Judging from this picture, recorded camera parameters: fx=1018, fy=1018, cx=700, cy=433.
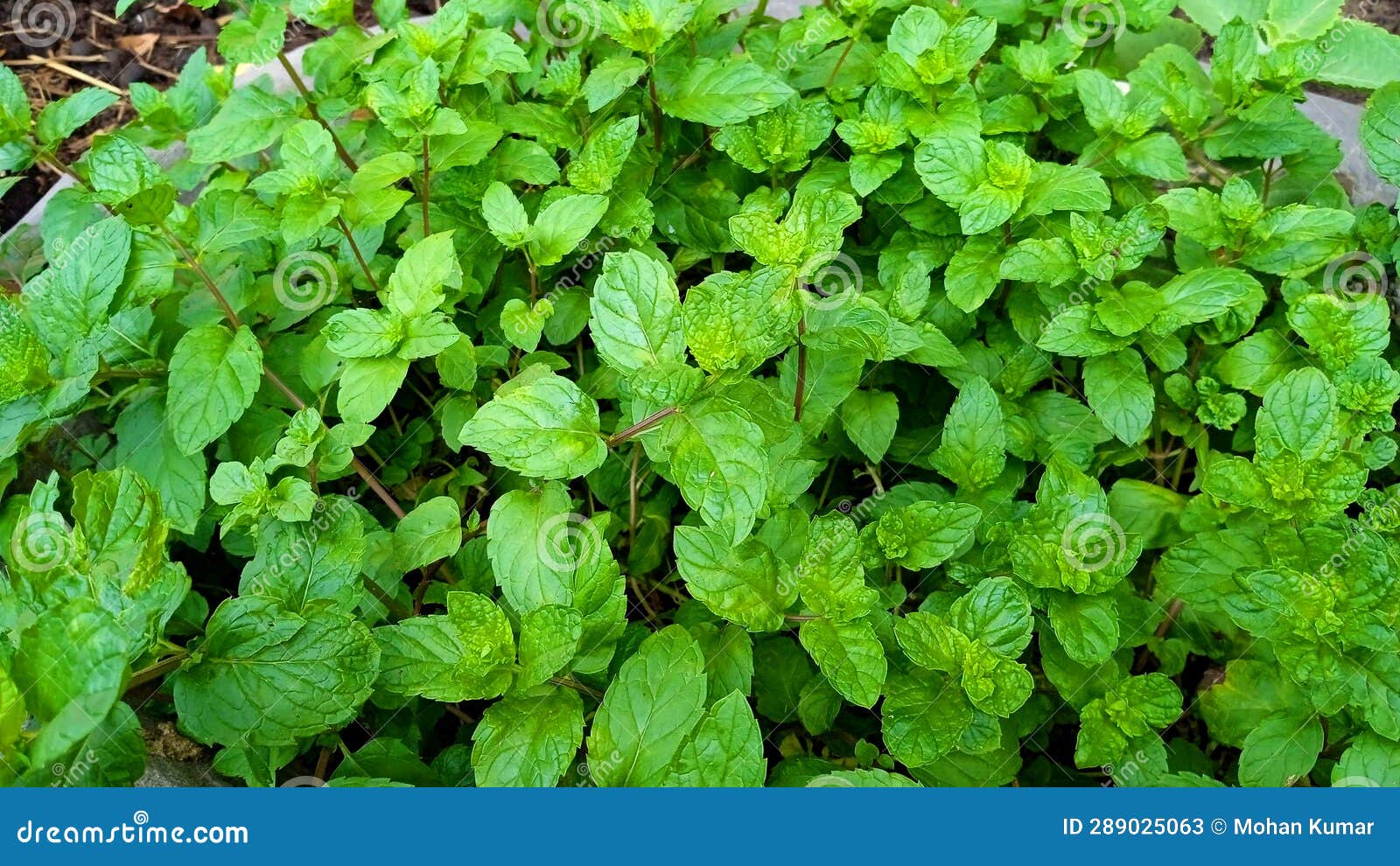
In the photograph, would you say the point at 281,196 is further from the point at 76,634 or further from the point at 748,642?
the point at 748,642

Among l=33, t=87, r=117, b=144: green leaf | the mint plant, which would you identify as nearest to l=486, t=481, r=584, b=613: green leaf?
the mint plant

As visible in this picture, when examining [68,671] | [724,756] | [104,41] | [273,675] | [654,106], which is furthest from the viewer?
[104,41]

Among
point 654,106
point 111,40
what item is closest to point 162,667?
point 654,106

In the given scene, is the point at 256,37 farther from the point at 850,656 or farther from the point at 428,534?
the point at 850,656

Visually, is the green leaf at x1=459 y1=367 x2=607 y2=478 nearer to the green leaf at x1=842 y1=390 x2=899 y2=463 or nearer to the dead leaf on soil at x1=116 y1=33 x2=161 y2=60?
the green leaf at x1=842 y1=390 x2=899 y2=463

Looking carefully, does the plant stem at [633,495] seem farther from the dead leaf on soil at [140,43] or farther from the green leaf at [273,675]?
the dead leaf on soil at [140,43]

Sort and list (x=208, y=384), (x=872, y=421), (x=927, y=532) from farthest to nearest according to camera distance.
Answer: (x=872, y=421), (x=208, y=384), (x=927, y=532)

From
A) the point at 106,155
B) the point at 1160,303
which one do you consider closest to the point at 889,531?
the point at 1160,303
